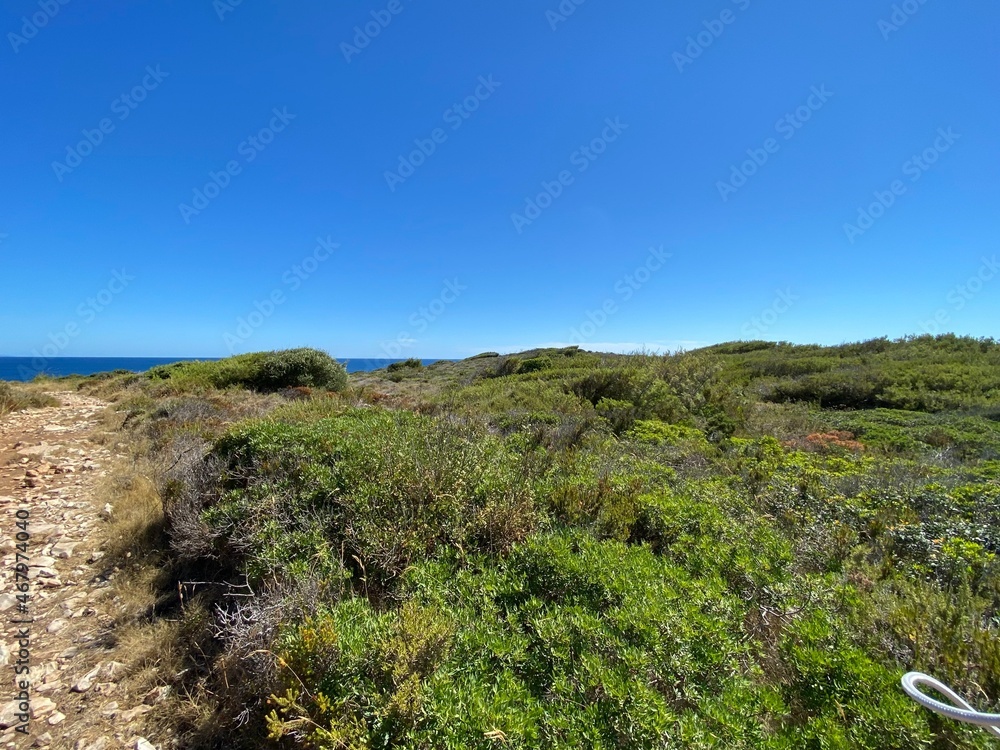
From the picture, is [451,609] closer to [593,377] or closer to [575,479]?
[575,479]

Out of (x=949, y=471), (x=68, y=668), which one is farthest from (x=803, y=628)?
(x=949, y=471)

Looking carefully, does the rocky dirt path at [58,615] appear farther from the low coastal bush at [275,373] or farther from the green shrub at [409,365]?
the green shrub at [409,365]

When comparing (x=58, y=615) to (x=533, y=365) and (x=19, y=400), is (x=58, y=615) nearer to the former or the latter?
(x=19, y=400)

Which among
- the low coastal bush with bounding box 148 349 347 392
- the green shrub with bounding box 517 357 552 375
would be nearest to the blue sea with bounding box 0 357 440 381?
the low coastal bush with bounding box 148 349 347 392

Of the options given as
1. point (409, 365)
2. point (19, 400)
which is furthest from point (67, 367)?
point (19, 400)

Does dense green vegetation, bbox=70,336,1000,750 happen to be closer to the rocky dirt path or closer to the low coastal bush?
the rocky dirt path

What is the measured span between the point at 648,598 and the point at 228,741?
232 cm

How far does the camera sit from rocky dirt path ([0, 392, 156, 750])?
2.30 m

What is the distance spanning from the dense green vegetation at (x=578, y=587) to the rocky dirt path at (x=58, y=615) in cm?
65

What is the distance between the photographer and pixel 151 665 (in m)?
2.70

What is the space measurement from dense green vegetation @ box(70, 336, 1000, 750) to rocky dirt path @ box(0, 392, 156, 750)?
25.7 inches

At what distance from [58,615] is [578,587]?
3.97m

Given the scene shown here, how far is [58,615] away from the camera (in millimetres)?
3182

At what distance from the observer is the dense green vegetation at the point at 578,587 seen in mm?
1630
